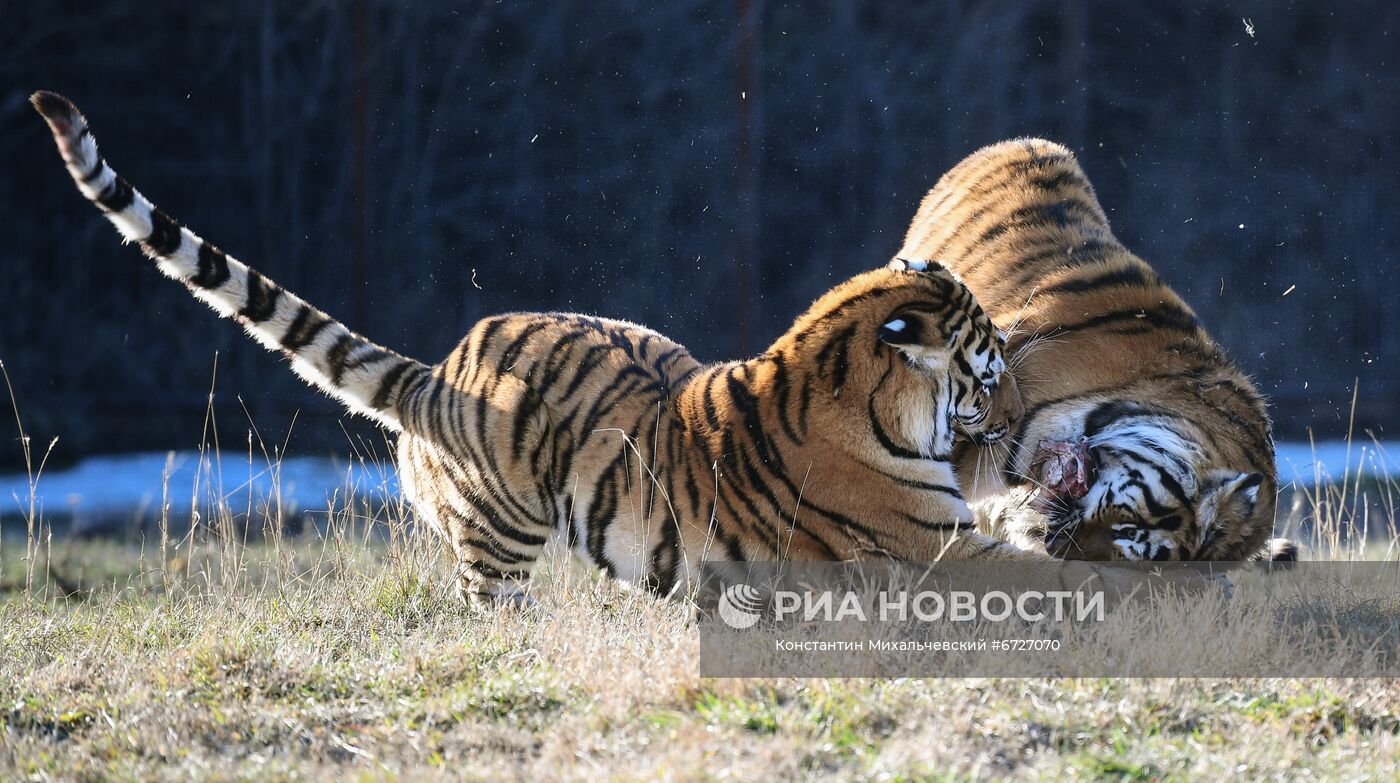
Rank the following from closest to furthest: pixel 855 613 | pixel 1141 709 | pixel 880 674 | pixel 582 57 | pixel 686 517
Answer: pixel 1141 709 → pixel 880 674 → pixel 855 613 → pixel 686 517 → pixel 582 57

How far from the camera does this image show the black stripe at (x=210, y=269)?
389cm

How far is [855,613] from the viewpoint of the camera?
3426mm

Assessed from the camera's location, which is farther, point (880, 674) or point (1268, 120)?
point (1268, 120)

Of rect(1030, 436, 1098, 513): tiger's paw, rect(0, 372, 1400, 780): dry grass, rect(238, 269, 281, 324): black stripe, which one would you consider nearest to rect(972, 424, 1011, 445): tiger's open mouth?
rect(1030, 436, 1098, 513): tiger's paw

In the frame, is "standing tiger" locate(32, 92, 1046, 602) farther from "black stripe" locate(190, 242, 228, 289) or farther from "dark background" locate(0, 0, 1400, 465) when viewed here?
"dark background" locate(0, 0, 1400, 465)

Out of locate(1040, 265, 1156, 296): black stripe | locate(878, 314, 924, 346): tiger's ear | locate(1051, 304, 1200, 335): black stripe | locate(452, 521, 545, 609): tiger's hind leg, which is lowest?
locate(452, 521, 545, 609): tiger's hind leg

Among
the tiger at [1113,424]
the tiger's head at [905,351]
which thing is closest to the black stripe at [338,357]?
the tiger's head at [905,351]

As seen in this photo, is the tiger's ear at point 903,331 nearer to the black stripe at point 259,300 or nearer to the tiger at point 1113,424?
the tiger at point 1113,424

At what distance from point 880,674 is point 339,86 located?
5180 mm

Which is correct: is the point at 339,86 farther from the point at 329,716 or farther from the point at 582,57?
the point at 329,716

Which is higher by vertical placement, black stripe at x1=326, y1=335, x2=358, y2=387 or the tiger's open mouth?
black stripe at x1=326, y1=335, x2=358, y2=387

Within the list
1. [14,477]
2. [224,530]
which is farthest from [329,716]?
[14,477]

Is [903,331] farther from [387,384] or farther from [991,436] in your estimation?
[387,384]

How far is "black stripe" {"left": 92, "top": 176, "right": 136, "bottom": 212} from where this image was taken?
3.75 m
